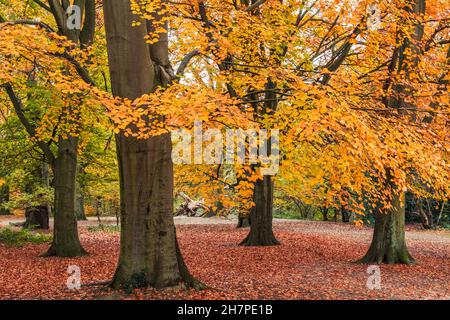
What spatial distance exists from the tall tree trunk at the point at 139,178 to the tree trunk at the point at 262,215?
27.1ft

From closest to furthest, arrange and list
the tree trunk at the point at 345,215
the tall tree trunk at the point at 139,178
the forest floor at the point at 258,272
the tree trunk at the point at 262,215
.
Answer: the tall tree trunk at the point at 139,178
the forest floor at the point at 258,272
the tree trunk at the point at 262,215
the tree trunk at the point at 345,215

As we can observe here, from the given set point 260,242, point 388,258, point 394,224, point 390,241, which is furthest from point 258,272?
point 260,242

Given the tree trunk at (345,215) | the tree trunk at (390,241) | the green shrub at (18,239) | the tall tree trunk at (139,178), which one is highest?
the tall tree trunk at (139,178)

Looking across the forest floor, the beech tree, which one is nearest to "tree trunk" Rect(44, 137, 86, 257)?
the beech tree

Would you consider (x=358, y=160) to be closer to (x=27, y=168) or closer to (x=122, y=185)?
(x=122, y=185)

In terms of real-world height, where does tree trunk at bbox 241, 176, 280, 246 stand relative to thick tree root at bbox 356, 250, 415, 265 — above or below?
above

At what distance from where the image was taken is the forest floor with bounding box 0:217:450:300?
8.24 metres

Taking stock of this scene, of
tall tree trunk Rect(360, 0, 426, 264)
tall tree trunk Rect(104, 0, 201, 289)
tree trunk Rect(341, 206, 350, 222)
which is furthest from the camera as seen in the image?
tree trunk Rect(341, 206, 350, 222)

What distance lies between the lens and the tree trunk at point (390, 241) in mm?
12430

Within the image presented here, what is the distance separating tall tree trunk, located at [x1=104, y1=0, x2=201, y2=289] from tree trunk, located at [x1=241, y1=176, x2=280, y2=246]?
27.1 ft

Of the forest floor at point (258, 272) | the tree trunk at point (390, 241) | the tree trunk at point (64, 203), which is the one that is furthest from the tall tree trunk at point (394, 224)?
the tree trunk at point (64, 203)

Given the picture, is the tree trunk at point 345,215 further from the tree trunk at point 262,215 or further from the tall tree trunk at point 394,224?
the tall tree trunk at point 394,224

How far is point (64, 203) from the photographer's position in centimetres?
1334

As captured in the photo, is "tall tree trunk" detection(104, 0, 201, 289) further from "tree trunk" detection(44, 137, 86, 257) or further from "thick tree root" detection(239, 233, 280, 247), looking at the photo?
"thick tree root" detection(239, 233, 280, 247)
